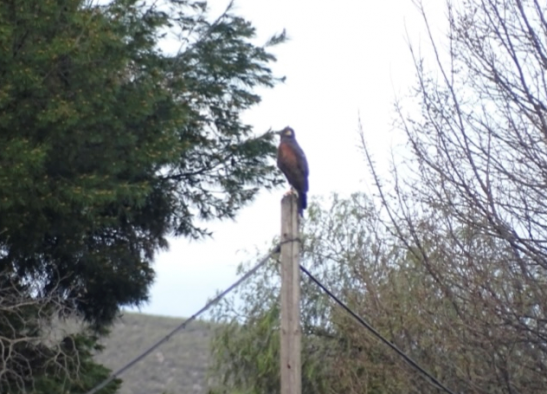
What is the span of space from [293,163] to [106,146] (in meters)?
3.89

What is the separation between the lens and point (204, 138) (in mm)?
17078

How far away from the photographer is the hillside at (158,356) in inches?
1026

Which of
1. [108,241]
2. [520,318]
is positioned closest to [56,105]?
[108,241]

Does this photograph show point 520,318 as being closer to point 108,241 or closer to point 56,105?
point 56,105

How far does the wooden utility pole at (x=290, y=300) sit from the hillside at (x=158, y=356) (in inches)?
716

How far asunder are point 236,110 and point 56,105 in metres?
5.31

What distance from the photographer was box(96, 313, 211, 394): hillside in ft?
85.5

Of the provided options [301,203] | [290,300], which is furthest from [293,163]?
[290,300]

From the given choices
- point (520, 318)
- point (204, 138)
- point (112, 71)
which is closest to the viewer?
point (520, 318)

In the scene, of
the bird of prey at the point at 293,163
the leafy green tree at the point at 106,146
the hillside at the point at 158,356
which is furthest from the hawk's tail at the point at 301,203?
the hillside at the point at 158,356

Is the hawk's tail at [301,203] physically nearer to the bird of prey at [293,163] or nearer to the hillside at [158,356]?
the bird of prey at [293,163]

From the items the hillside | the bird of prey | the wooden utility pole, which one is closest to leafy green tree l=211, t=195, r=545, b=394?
the bird of prey

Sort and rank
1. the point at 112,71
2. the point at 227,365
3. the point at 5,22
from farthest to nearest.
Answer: the point at 227,365, the point at 112,71, the point at 5,22

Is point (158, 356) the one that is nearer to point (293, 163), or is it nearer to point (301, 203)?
point (293, 163)
